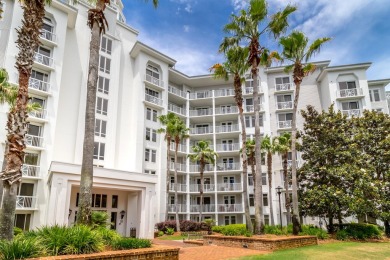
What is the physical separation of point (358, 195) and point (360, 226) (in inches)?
95.1

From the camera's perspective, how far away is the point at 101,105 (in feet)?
106

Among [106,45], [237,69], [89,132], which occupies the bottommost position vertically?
[89,132]

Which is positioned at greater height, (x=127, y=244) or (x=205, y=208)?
(x=205, y=208)

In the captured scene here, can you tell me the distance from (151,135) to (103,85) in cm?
852

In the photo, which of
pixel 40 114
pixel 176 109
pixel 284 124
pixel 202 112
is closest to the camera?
pixel 40 114

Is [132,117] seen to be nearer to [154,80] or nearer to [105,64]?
[154,80]

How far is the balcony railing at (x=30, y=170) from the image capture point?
25047mm

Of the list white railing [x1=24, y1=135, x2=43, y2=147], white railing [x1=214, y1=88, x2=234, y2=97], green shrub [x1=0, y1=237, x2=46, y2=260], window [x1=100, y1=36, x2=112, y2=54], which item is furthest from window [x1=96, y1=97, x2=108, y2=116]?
green shrub [x1=0, y1=237, x2=46, y2=260]

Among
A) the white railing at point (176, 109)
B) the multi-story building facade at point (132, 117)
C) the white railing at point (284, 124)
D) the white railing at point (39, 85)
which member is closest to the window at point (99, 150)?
the multi-story building facade at point (132, 117)

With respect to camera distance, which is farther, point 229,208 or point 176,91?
point 176,91

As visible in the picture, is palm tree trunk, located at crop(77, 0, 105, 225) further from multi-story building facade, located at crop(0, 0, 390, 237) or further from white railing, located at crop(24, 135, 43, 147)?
white railing, located at crop(24, 135, 43, 147)

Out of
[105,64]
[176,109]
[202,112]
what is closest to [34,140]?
[105,64]

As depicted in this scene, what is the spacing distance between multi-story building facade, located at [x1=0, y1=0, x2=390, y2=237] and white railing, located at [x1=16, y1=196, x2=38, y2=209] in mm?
79

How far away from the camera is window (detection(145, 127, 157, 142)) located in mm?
36094
